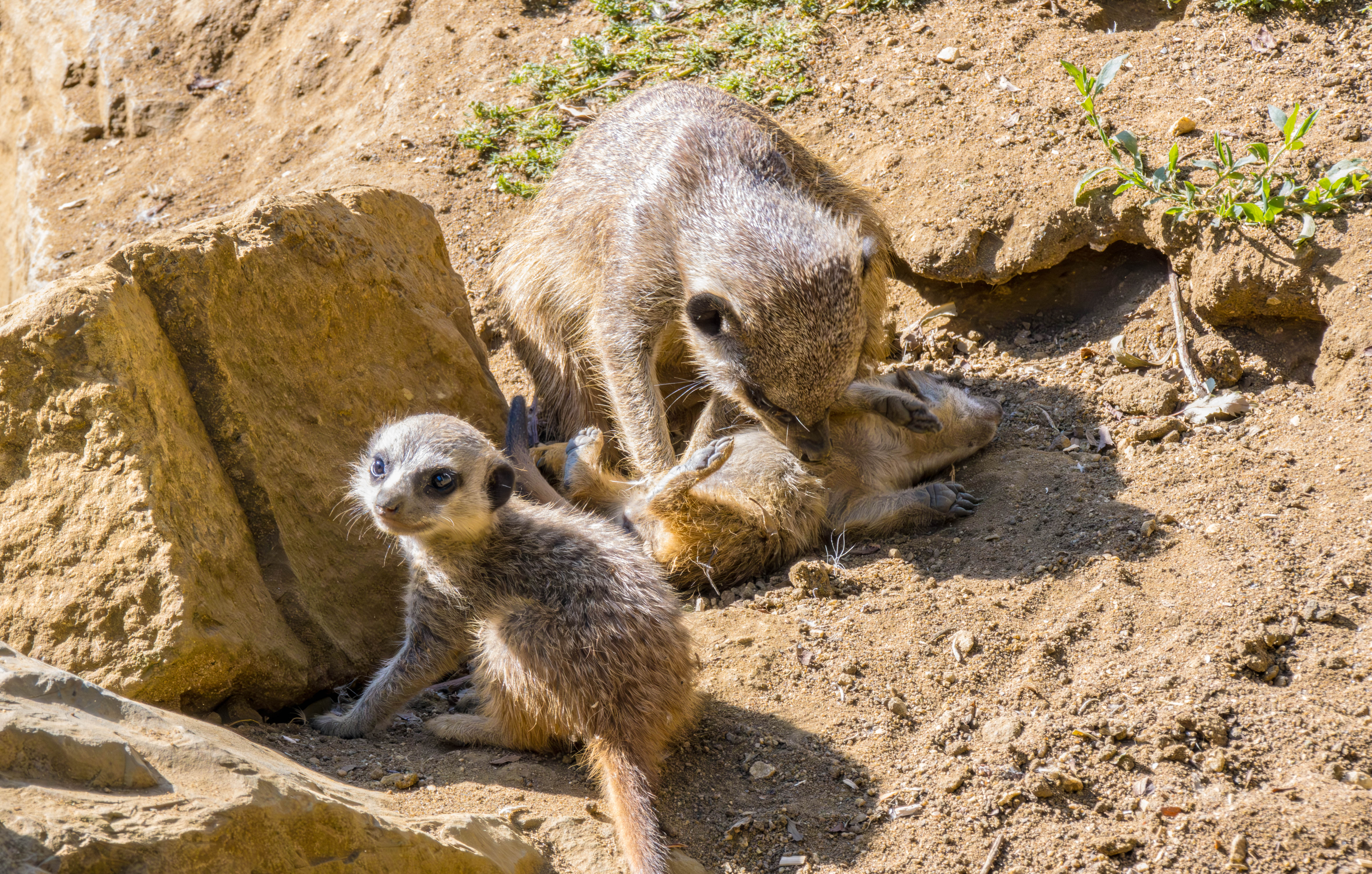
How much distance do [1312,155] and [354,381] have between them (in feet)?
14.4

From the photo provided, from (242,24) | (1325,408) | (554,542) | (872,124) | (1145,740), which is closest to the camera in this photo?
(1145,740)

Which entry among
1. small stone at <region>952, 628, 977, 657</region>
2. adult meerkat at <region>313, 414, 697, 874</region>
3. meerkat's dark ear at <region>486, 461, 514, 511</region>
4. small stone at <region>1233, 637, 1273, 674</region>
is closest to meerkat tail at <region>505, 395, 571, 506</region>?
adult meerkat at <region>313, 414, 697, 874</region>

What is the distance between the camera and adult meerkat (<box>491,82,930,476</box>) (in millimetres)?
4258

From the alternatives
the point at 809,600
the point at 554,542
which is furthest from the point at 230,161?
the point at 809,600

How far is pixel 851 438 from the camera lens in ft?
16.5

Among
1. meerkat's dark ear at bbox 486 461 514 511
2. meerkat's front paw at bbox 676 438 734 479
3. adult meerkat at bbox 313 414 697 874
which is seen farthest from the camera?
meerkat's front paw at bbox 676 438 734 479

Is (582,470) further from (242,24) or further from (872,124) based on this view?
(242,24)

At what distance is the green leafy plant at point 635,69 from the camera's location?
21.7ft

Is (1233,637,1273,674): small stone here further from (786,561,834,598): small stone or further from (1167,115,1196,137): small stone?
(1167,115,1196,137): small stone

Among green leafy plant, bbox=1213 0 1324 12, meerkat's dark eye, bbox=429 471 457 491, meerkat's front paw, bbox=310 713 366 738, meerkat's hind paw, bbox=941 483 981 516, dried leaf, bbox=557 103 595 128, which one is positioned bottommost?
meerkat's hind paw, bbox=941 483 981 516

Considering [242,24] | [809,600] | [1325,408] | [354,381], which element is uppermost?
[242,24]

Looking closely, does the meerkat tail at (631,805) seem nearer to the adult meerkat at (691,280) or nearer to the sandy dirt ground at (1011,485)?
the sandy dirt ground at (1011,485)

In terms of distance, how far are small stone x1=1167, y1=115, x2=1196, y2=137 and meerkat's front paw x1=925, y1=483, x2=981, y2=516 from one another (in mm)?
2228

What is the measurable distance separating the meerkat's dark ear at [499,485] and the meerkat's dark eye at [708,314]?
3.71 ft
